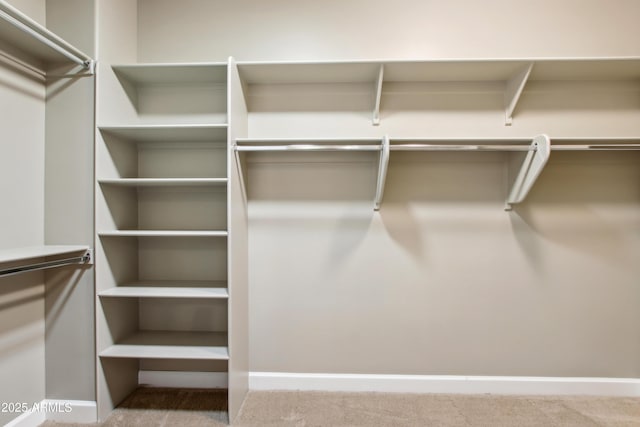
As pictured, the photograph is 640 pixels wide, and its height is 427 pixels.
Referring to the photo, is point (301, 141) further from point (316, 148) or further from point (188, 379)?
point (188, 379)

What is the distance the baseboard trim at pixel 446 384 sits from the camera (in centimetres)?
196

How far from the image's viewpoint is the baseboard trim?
1.96 meters

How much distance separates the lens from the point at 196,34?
207cm

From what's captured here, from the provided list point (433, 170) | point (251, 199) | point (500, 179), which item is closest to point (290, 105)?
point (251, 199)

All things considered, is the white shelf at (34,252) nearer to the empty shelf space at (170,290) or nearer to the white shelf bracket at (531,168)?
the empty shelf space at (170,290)

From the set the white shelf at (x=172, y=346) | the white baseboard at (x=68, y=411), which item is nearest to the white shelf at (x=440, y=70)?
the white shelf at (x=172, y=346)

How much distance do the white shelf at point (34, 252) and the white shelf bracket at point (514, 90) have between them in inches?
101

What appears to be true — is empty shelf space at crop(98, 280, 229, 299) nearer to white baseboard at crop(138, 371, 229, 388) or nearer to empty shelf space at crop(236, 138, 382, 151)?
white baseboard at crop(138, 371, 229, 388)

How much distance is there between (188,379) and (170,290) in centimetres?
71

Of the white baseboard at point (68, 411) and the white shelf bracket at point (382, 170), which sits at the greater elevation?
the white shelf bracket at point (382, 170)

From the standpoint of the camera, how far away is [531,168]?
176 centimetres

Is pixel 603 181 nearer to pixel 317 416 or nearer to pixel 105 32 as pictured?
pixel 317 416

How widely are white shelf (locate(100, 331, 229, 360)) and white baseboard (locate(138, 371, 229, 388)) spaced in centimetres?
28

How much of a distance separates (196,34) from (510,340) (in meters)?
2.86
